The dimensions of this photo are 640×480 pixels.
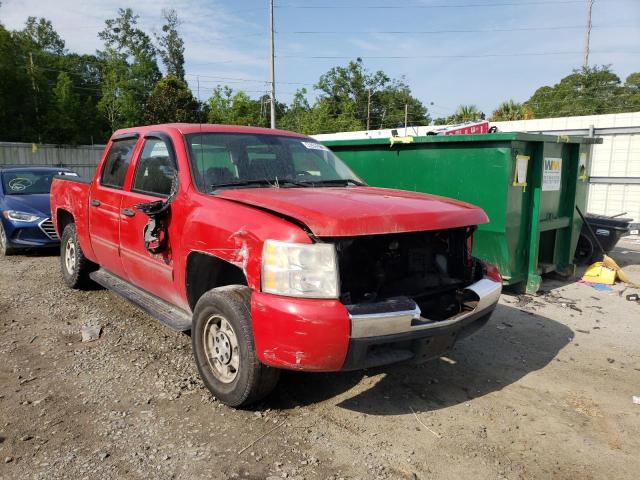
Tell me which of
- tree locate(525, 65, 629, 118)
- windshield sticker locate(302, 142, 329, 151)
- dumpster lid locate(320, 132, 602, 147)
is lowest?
windshield sticker locate(302, 142, 329, 151)

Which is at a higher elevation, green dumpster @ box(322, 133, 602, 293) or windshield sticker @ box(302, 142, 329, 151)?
windshield sticker @ box(302, 142, 329, 151)

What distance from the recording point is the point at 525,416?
326 centimetres

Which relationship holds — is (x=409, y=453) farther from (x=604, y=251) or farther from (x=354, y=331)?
(x=604, y=251)

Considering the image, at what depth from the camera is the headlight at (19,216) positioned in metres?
7.79

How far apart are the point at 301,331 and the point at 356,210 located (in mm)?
758

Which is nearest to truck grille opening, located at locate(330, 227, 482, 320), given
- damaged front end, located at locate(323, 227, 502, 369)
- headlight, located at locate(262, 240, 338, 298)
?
damaged front end, located at locate(323, 227, 502, 369)

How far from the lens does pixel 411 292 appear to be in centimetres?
343

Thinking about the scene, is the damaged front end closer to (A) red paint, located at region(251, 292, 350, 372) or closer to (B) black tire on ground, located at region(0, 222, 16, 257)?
(A) red paint, located at region(251, 292, 350, 372)

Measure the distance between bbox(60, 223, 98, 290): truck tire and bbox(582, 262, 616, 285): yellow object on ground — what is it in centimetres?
645

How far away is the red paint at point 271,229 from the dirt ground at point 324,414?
0.53 m

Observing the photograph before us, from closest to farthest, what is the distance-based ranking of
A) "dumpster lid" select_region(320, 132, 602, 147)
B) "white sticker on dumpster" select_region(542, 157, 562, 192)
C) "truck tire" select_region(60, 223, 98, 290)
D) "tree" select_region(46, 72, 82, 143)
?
1. "truck tire" select_region(60, 223, 98, 290)
2. "dumpster lid" select_region(320, 132, 602, 147)
3. "white sticker on dumpster" select_region(542, 157, 562, 192)
4. "tree" select_region(46, 72, 82, 143)

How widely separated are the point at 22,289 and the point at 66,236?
35.0 inches

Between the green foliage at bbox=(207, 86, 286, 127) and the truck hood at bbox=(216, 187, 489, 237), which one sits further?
the green foliage at bbox=(207, 86, 286, 127)

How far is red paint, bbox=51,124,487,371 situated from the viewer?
269cm
